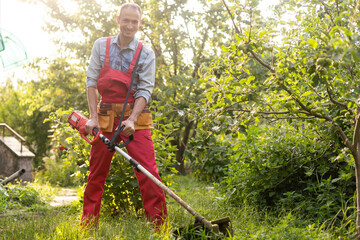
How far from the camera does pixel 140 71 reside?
3.52 m

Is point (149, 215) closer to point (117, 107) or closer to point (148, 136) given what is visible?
point (148, 136)

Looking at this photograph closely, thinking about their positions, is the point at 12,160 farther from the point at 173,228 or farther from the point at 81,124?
the point at 173,228

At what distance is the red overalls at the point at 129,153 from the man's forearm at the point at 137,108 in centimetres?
13

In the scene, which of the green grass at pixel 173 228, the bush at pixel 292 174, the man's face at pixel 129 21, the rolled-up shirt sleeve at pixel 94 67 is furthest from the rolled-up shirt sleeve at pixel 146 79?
the bush at pixel 292 174

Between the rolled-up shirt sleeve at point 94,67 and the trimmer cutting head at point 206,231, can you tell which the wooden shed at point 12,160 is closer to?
the rolled-up shirt sleeve at point 94,67

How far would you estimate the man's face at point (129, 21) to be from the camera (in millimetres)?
3404

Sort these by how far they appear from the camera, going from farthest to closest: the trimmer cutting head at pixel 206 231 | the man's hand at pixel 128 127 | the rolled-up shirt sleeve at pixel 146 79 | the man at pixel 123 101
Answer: the rolled-up shirt sleeve at pixel 146 79
the man at pixel 123 101
the man's hand at pixel 128 127
the trimmer cutting head at pixel 206 231

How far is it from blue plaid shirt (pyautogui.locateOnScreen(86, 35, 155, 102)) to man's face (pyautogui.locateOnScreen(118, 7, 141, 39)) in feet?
0.33

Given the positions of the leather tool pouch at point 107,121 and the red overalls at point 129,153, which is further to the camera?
the leather tool pouch at point 107,121

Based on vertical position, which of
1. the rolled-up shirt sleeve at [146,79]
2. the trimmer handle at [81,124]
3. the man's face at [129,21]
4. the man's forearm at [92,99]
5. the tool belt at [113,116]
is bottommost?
the trimmer handle at [81,124]

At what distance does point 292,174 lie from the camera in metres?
4.26

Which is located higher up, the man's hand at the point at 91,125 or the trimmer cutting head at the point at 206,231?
the man's hand at the point at 91,125

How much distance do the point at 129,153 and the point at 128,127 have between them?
31 centimetres

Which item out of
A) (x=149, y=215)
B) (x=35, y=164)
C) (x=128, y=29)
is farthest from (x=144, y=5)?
(x=35, y=164)
